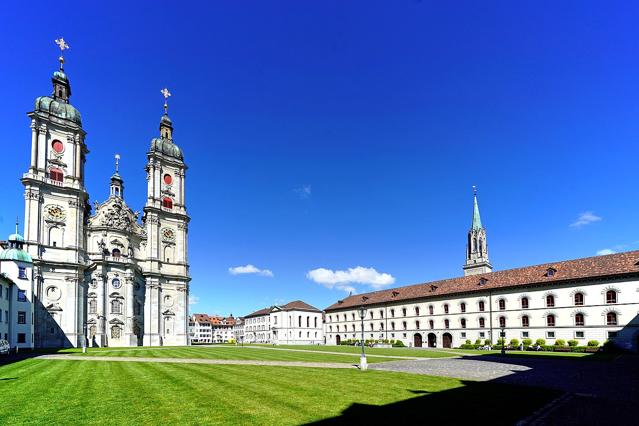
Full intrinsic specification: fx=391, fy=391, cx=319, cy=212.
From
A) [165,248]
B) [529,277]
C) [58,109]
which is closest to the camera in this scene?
[529,277]

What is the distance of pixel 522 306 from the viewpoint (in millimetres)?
Answer: 54094

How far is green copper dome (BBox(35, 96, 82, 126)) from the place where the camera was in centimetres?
6200

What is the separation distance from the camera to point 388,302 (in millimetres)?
75125

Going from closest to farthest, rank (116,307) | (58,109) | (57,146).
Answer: (57,146)
(58,109)
(116,307)

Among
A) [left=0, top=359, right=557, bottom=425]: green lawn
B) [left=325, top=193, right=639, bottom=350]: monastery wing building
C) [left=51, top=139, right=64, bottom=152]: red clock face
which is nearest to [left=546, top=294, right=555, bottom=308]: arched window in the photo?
[left=325, top=193, right=639, bottom=350]: monastery wing building

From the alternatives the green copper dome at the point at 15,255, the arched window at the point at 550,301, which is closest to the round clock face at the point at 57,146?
the green copper dome at the point at 15,255

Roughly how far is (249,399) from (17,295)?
170 feet

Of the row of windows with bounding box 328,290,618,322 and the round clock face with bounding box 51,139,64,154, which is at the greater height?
the round clock face with bounding box 51,139,64,154

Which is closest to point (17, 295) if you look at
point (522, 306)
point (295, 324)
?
point (295, 324)

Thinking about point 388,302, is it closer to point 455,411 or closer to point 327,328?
point 327,328

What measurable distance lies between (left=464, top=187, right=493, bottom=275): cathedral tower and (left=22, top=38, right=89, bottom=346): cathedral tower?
87.4 m

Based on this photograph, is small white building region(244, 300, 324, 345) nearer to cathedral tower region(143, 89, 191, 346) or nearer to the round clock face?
cathedral tower region(143, 89, 191, 346)

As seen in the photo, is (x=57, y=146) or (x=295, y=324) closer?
(x=57, y=146)

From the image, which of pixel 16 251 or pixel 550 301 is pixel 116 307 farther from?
pixel 550 301
